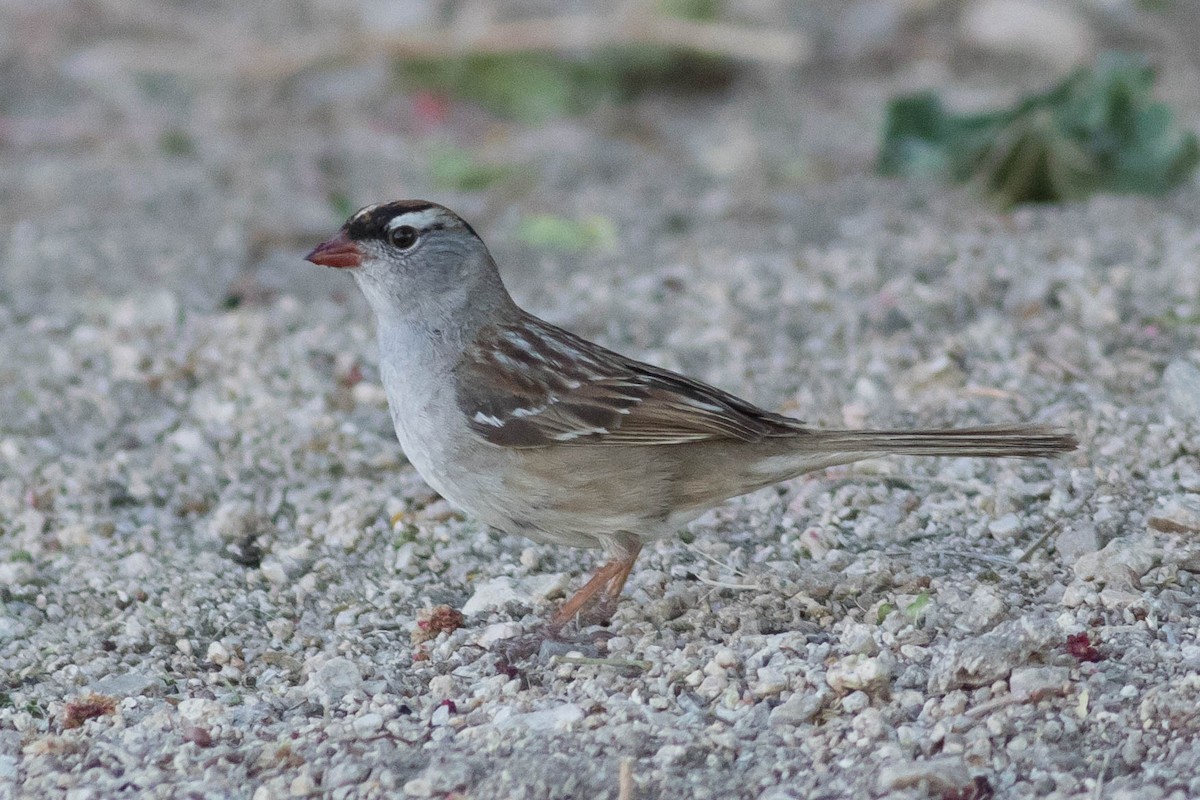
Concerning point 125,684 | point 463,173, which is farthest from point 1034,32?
point 125,684

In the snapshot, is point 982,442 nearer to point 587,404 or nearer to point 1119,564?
point 1119,564

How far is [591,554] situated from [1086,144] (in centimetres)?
383

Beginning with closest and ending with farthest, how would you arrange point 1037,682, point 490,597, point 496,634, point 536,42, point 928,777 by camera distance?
point 928,777, point 1037,682, point 496,634, point 490,597, point 536,42

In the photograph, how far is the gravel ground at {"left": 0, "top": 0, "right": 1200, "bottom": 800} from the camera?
3.59 meters

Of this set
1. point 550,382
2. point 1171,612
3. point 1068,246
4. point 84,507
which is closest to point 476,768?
point 550,382

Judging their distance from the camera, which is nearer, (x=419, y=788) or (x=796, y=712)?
(x=419, y=788)

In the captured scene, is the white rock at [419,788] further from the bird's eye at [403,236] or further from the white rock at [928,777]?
the bird's eye at [403,236]

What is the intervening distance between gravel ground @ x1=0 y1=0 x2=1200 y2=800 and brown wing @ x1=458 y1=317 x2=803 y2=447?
471mm

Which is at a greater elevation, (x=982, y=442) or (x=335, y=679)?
(x=982, y=442)

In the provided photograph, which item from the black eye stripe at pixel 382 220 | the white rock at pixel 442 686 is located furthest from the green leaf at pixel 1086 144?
the white rock at pixel 442 686

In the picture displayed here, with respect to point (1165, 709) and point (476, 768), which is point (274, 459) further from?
point (1165, 709)

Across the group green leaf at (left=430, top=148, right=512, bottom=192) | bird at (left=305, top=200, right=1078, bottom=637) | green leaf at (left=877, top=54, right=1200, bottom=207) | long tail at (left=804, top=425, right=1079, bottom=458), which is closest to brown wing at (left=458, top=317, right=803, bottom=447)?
bird at (left=305, top=200, right=1078, bottom=637)

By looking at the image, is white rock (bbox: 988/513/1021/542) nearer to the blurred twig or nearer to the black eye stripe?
the black eye stripe

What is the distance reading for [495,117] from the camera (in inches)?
365
